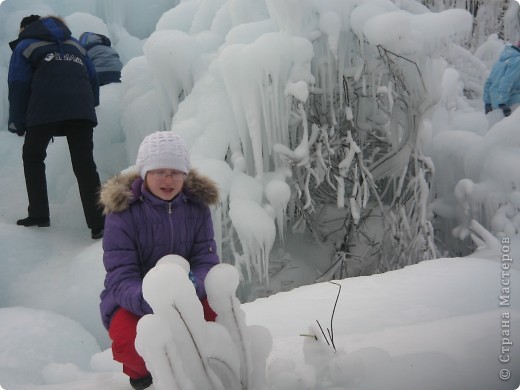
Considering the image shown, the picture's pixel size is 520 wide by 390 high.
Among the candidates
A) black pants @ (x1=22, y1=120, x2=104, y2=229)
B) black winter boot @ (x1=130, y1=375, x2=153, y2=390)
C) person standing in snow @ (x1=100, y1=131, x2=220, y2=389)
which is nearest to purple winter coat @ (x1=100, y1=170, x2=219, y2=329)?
person standing in snow @ (x1=100, y1=131, x2=220, y2=389)

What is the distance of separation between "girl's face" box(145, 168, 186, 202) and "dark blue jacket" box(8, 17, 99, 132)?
1.97 metres

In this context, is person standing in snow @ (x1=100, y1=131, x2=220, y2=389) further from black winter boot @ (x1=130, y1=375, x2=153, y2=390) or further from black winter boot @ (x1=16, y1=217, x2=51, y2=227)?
black winter boot @ (x1=16, y1=217, x2=51, y2=227)

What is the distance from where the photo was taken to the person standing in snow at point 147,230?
1.78 metres

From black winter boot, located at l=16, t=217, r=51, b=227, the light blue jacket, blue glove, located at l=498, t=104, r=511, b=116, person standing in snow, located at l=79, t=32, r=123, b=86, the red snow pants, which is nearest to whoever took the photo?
the red snow pants

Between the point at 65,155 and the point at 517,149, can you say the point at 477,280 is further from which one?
the point at 65,155

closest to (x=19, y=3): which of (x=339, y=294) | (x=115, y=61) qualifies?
(x=115, y=61)

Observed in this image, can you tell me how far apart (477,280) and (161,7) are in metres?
5.86

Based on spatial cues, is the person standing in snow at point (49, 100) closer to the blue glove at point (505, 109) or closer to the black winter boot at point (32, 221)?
the black winter boot at point (32, 221)

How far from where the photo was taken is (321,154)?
3682 millimetres

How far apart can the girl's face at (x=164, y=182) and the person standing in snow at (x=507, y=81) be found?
322 centimetres

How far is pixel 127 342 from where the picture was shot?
5.78ft

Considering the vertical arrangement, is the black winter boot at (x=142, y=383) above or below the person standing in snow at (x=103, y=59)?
below

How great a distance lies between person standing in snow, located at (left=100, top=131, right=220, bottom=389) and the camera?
178 cm

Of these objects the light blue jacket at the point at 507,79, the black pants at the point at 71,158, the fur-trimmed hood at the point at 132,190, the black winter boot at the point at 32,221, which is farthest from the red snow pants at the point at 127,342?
the light blue jacket at the point at 507,79
